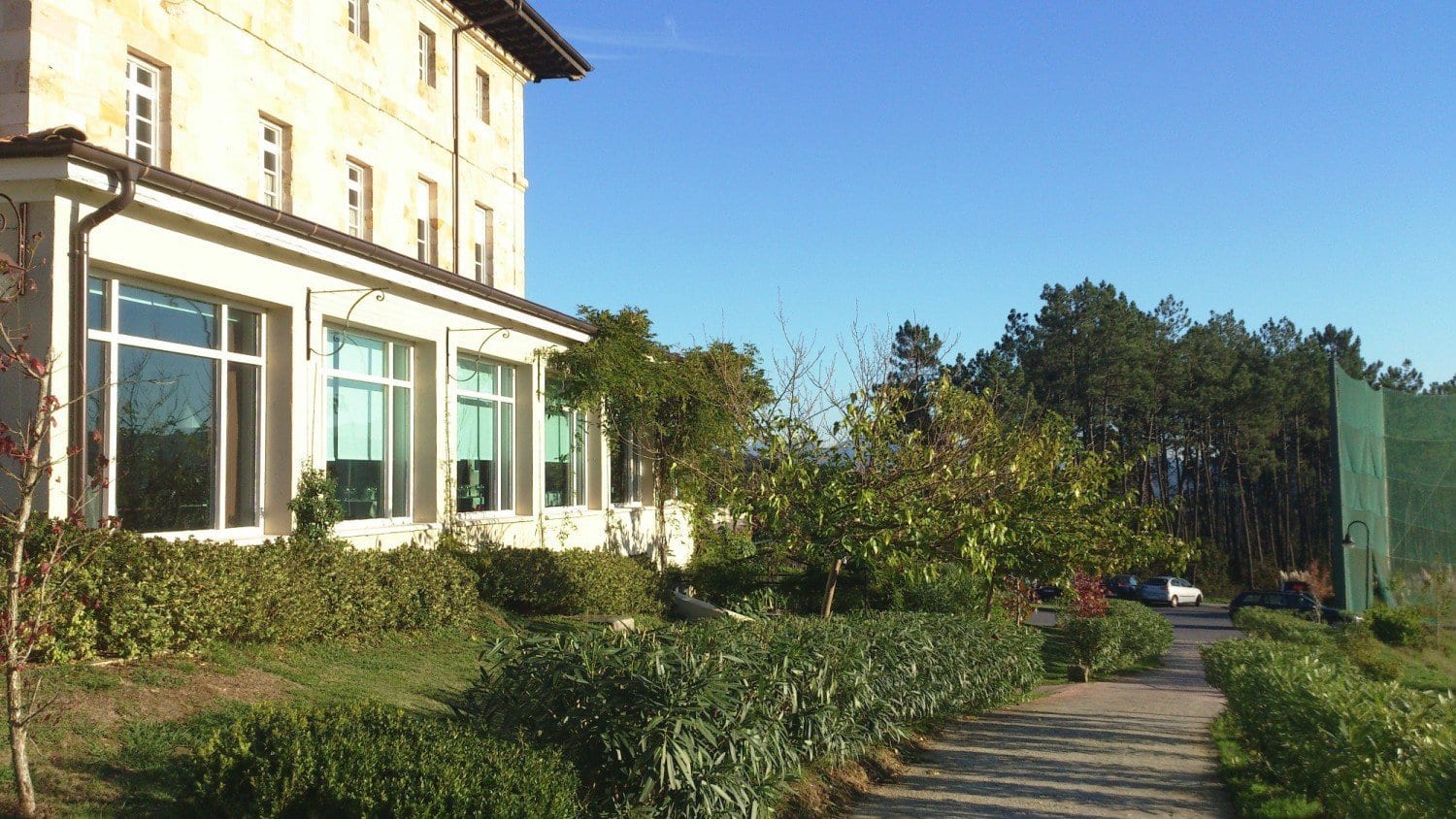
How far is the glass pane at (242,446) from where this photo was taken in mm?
11930

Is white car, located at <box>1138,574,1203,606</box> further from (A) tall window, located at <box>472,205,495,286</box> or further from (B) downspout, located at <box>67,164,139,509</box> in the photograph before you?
(B) downspout, located at <box>67,164,139,509</box>

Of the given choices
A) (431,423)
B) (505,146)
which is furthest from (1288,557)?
(431,423)

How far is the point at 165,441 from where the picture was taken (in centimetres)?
1097

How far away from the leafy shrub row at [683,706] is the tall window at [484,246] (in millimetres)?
15739

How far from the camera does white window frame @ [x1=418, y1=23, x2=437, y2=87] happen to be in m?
20.6

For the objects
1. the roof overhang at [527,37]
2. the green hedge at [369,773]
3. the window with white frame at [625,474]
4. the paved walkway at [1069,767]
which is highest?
the roof overhang at [527,37]

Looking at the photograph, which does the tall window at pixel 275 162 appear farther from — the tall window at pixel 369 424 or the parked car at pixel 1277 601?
the parked car at pixel 1277 601

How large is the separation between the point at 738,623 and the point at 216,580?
13.7 feet

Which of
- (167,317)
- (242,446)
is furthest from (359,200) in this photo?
(167,317)

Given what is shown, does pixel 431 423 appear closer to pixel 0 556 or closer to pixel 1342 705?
pixel 0 556

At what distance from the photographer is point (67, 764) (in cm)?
598

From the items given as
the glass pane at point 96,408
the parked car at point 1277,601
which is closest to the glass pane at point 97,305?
the glass pane at point 96,408

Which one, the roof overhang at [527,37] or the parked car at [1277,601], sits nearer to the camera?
the roof overhang at [527,37]

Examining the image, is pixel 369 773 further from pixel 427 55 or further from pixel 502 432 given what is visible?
pixel 427 55
